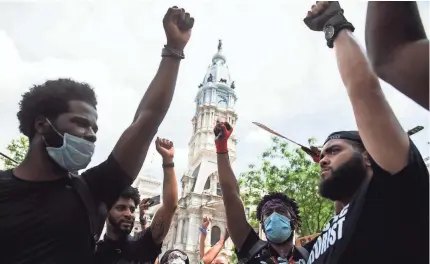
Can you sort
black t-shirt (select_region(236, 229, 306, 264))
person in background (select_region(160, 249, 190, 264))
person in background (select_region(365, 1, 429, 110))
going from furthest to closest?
person in background (select_region(160, 249, 190, 264)), black t-shirt (select_region(236, 229, 306, 264)), person in background (select_region(365, 1, 429, 110))

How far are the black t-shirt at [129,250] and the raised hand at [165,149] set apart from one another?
0.70 metres

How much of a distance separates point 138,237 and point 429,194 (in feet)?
8.64

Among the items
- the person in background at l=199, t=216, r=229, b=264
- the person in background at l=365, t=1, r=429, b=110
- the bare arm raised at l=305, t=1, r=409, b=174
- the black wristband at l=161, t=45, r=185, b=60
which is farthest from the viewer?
the person in background at l=199, t=216, r=229, b=264

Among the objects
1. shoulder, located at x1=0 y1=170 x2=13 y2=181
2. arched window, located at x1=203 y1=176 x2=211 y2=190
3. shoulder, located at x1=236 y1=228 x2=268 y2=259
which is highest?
arched window, located at x1=203 y1=176 x2=211 y2=190

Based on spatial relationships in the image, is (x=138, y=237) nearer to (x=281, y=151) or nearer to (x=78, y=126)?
(x=78, y=126)

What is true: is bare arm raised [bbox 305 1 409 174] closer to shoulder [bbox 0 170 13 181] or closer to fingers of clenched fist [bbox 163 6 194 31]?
fingers of clenched fist [bbox 163 6 194 31]

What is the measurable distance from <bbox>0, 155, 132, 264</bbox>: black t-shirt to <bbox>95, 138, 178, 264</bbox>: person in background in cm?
140

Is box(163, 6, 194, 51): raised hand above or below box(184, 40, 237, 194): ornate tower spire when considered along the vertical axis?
below

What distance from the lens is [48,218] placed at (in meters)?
1.88

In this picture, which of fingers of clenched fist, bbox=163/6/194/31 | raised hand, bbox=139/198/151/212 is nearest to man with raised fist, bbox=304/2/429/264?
fingers of clenched fist, bbox=163/6/194/31

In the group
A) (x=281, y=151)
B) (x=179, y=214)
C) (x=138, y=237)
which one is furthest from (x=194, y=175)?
(x=138, y=237)

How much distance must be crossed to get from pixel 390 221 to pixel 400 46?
93 cm

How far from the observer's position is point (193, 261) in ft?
138

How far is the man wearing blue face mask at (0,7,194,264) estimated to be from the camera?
6.08 feet
